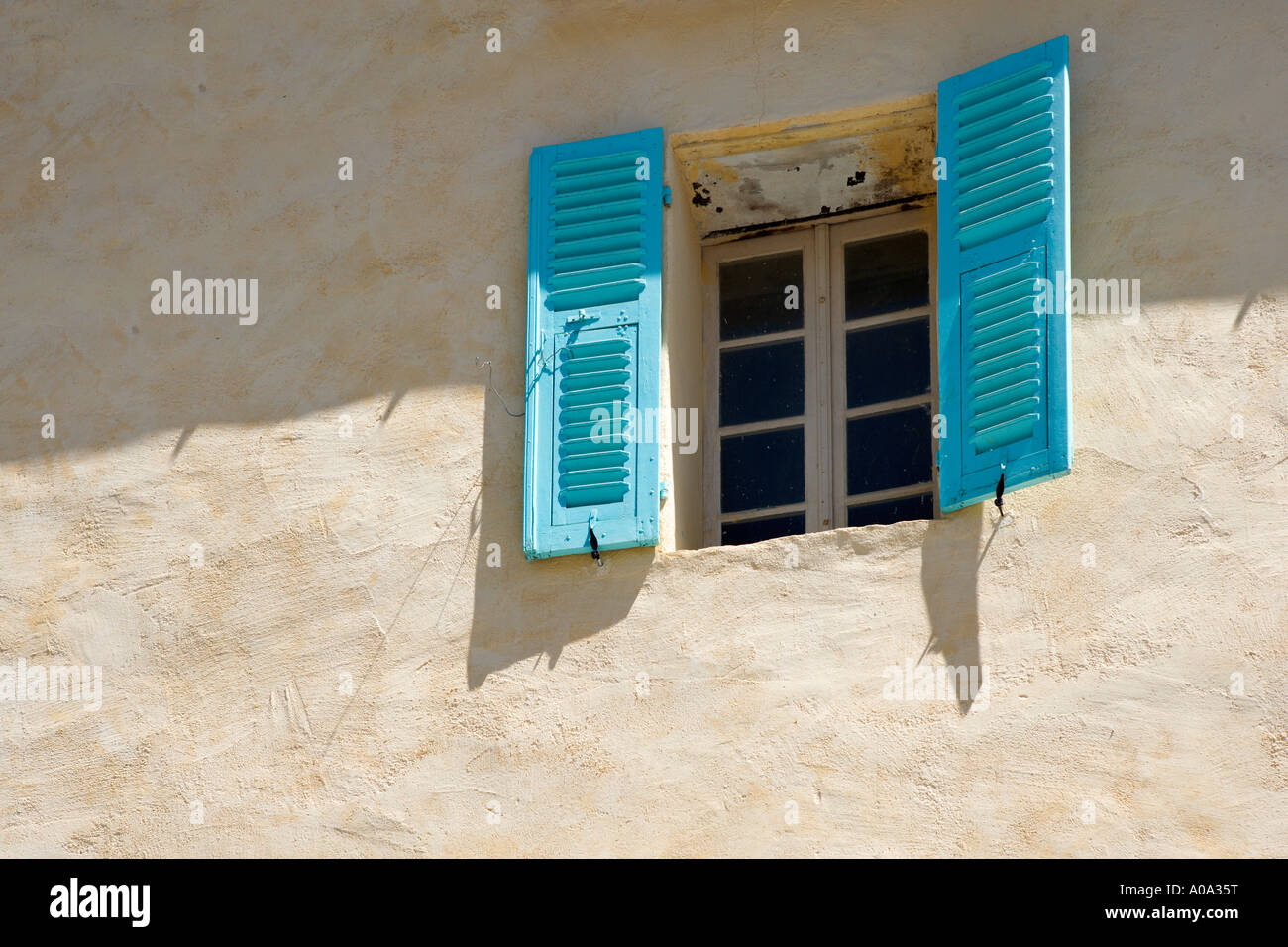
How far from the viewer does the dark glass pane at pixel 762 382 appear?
7.11 meters

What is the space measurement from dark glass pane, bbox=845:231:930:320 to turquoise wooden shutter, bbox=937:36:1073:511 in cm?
46

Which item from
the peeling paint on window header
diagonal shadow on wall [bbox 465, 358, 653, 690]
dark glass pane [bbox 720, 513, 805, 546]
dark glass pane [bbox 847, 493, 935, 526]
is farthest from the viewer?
the peeling paint on window header

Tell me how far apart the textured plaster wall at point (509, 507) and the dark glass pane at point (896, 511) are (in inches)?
18.1

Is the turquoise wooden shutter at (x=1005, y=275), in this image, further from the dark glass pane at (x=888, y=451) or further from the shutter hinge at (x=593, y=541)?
the shutter hinge at (x=593, y=541)

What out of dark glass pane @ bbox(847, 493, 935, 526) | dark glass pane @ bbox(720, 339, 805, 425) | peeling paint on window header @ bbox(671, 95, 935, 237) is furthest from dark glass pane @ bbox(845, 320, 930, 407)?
peeling paint on window header @ bbox(671, 95, 935, 237)

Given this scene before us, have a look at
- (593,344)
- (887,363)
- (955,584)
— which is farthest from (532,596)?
(887,363)

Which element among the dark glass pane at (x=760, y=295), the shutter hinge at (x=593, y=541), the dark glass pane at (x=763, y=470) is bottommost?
the shutter hinge at (x=593, y=541)

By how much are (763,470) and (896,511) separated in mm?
462

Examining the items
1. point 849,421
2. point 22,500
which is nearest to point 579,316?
point 849,421

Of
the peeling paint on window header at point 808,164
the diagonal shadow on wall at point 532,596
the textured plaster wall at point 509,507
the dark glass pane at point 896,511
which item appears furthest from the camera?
the peeling paint on window header at point 808,164

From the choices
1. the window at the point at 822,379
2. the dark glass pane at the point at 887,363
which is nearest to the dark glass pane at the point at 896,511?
the window at the point at 822,379

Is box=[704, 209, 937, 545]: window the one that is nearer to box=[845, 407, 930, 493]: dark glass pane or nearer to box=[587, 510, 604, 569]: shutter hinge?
box=[845, 407, 930, 493]: dark glass pane

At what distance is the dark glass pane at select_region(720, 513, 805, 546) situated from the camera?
6.95 meters

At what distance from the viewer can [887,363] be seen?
705 cm
